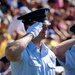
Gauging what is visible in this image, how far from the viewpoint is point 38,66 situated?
4.77m

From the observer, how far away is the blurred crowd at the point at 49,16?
889cm

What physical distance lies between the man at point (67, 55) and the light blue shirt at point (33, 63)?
310 millimetres

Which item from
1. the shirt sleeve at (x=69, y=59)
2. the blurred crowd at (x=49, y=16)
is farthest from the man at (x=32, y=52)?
the blurred crowd at (x=49, y=16)

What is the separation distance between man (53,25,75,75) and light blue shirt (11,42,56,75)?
31 cm

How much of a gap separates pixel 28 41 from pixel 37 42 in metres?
0.30

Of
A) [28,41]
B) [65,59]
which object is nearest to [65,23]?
[65,59]

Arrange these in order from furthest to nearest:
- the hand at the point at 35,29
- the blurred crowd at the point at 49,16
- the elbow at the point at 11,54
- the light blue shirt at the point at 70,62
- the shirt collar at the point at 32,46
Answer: the blurred crowd at the point at 49,16, the light blue shirt at the point at 70,62, the shirt collar at the point at 32,46, the hand at the point at 35,29, the elbow at the point at 11,54

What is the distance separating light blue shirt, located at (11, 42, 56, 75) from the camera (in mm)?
4734

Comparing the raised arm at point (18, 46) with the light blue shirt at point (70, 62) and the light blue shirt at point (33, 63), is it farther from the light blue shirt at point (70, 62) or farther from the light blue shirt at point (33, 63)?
the light blue shirt at point (70, 62)

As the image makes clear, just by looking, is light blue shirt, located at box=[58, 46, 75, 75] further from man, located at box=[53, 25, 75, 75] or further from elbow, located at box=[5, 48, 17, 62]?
elbow, located at box=[5, 48, 17, 62]

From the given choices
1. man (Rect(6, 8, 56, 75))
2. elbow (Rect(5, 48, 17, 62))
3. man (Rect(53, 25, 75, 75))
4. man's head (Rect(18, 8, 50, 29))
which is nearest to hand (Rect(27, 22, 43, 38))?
man (Rect(6, 8, 56, 75))

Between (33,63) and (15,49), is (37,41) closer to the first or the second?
(33,63)

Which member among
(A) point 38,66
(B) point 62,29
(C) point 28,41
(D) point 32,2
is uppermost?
(C) point 28,41

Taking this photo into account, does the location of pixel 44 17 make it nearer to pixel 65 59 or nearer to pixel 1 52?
pixel 65 59
